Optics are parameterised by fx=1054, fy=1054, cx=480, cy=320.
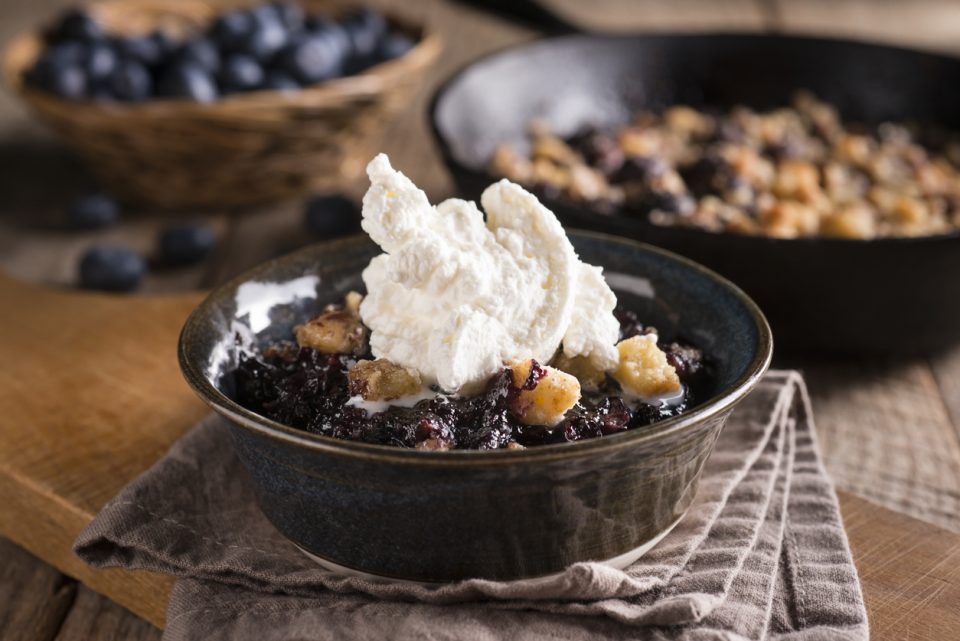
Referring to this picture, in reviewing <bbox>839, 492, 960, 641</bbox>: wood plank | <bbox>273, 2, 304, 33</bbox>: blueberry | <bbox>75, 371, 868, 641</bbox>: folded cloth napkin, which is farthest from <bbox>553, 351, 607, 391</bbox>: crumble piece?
<bbox>273, 2, 304, 33</bbox>: blueberry

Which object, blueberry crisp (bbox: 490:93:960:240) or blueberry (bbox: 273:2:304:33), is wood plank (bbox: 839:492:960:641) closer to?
blueberry crisp (bbox: 490:93:960:240)

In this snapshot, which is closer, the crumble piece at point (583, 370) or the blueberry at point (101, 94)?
the crumble piece at point (583, 370)

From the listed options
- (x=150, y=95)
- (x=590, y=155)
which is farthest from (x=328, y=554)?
(x=150, y=95)

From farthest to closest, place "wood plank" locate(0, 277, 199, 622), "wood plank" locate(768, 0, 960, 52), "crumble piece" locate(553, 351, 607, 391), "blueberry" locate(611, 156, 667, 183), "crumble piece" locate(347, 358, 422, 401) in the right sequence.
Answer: "wood plank" locate(768, 0, 960, 52) → "blueberry" locate(611, 156, 667, 183) → "wood plank" locate(0, 277, 199, 622) → "crumble piece" locate(553, 351, 607, 391) → "crumble piece" locate(347, 358, 422, 401)

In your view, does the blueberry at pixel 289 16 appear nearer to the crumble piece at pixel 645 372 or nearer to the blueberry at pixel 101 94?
the blueberry at pixel 101 94

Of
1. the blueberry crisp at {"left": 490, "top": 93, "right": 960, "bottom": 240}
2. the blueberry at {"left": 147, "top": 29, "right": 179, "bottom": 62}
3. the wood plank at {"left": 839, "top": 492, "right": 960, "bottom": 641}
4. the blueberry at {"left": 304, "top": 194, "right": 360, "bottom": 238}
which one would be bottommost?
the blueberry at {"left": 304, "top": 194, "right": 360, "bottom": 238}

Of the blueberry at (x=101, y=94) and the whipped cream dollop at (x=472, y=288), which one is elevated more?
the whipped cream dollop at (x=472, y=288)

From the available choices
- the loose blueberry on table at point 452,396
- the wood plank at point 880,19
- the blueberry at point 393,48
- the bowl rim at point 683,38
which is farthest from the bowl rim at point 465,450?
the wood plank at point 880,19
